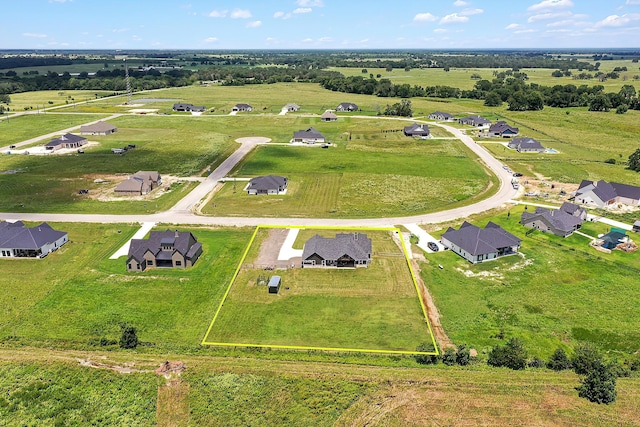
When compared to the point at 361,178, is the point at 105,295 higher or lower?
lower

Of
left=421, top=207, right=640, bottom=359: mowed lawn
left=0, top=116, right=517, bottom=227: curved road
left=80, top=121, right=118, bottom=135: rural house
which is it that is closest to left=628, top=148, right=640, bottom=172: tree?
left=0, top=116, right=517, bottom=227: curved road

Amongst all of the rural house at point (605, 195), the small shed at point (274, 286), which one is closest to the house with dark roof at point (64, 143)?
the small shed at point (274, 286)

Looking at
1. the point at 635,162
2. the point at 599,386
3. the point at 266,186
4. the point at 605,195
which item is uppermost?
the point at 635,162

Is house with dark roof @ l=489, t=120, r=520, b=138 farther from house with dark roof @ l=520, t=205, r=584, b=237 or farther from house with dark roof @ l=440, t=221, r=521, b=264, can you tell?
house with dark roof @ l=440, t=221, r=521, b=264

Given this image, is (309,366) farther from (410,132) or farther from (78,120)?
(78,120)

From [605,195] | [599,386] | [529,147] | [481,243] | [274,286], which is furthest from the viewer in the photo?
[529,147]

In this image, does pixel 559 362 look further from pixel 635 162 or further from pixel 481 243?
pixel 635 162

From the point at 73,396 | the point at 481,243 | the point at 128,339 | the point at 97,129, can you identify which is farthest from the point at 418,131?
the point at 73,396
